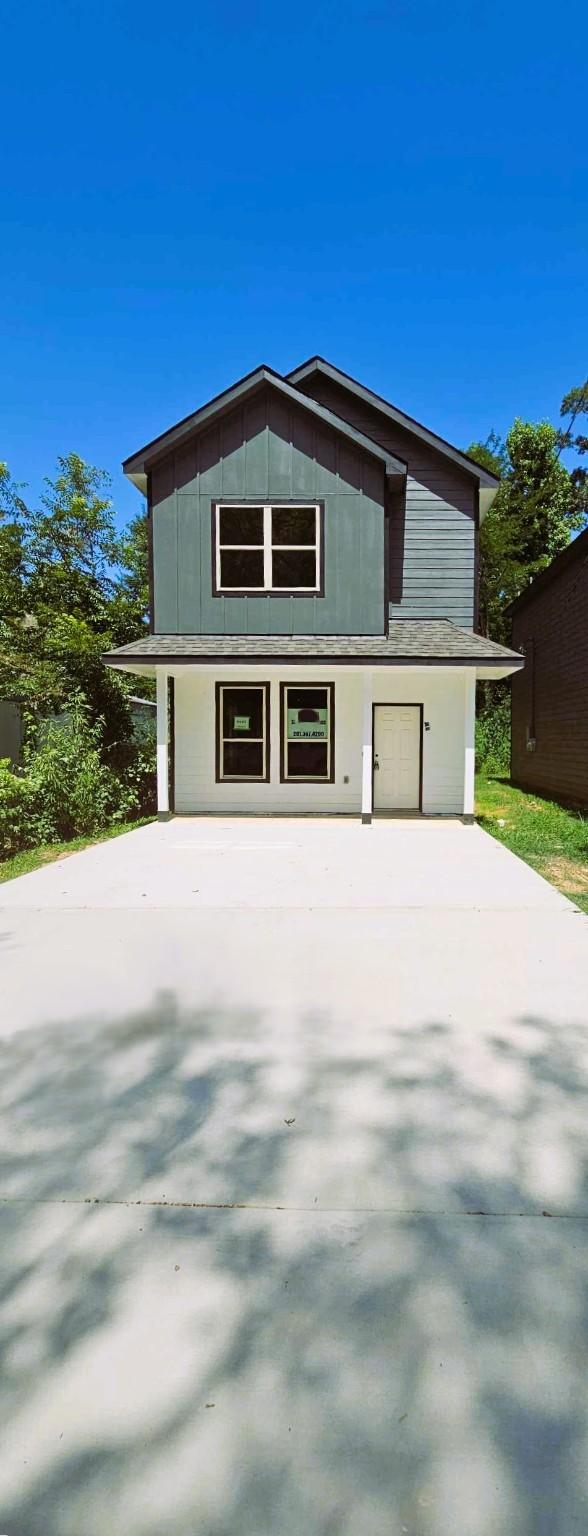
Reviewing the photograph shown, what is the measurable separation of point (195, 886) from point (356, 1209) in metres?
4.72

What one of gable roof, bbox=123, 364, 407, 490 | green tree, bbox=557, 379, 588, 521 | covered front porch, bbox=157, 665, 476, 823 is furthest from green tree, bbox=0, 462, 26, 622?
green tree, bbox=557, 379, 588, 521

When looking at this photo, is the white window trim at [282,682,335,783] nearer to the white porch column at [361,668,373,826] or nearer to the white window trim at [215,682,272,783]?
the white window trim at [215,682,272,783]

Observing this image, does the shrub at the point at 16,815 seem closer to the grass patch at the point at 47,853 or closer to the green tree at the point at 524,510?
the grass patch at the point at 47,853

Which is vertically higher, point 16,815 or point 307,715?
point 307,715

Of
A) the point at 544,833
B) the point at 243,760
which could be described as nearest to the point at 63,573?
the point at 243,760

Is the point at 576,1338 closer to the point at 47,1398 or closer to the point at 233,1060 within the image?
the point at 47,1398

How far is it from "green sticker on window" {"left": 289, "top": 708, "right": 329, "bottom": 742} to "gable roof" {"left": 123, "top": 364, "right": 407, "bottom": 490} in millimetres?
4297

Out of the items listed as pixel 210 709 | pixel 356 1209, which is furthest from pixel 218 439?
pixel 356 1209

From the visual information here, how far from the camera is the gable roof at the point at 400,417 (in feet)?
39.9

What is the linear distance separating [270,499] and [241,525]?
2.16ft

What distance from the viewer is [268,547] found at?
11.5 meters

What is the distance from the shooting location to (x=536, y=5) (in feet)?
25.5

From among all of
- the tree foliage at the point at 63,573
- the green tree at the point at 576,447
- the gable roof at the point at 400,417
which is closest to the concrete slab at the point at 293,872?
the tree foliage at the point at 63,573

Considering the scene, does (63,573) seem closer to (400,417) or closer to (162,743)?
(162,743)
